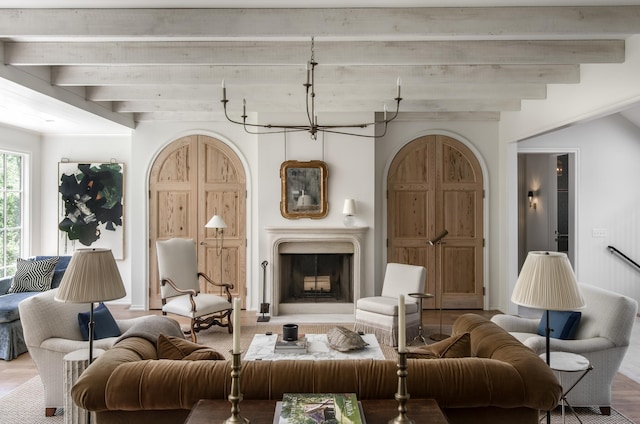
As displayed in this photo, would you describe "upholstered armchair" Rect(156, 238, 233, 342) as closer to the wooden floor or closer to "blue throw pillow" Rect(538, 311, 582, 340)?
the wooden floor

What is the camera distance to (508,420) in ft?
6.64

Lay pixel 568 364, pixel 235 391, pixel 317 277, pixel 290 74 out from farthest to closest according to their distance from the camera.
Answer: pixel 317 277, pixel 290 74, pixel 568 364, pixel 235 391

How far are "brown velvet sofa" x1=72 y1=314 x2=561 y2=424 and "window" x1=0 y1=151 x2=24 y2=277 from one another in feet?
17.8

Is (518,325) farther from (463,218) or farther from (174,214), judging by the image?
(174,214)

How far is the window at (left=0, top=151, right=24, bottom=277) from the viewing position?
6.28m

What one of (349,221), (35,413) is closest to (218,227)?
(349,221)

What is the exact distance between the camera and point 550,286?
2.24 metres

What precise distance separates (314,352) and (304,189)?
2687 mm

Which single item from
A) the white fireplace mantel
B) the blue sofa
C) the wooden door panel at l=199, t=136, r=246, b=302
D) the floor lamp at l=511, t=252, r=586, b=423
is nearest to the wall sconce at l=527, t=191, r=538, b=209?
the white fireplace mantel

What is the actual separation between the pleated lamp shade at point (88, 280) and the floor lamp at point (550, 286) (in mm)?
2125

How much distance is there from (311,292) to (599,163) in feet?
14.1

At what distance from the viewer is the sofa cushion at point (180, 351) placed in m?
2.29

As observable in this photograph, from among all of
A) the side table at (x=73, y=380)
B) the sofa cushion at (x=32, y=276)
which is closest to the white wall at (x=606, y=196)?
the side table at (x=73, y=380)

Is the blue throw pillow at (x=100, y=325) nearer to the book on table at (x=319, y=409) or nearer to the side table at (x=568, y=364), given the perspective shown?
the book on table at (x=319, y=409)
